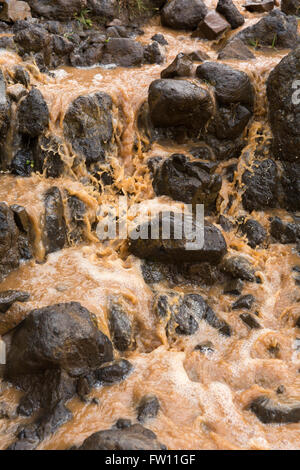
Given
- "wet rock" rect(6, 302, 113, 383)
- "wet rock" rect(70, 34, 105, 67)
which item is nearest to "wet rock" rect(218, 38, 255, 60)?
"wet rock" rect(70, 34, 105, 67)

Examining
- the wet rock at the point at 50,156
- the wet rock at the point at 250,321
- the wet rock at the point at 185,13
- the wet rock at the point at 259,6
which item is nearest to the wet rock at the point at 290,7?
the wet rock at the point at 259,6

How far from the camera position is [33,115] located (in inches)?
294

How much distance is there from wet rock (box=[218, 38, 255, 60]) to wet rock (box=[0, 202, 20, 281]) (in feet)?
17.9

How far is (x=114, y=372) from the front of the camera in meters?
5.39

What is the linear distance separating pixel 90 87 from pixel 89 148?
131cm

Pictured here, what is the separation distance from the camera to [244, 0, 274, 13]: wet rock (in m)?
10.8

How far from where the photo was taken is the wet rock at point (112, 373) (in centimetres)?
534

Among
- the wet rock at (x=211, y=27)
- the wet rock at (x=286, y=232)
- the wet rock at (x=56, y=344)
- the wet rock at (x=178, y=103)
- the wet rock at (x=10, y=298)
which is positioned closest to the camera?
the wet rock at (x=56, y=344)

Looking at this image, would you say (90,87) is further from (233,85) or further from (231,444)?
(231,444)

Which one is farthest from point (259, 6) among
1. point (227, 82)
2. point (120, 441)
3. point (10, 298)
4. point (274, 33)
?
point (120, 441)

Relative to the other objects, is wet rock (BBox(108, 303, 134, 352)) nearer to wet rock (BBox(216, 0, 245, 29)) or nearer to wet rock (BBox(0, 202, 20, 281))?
wet rock (BBox(0, 202, 20, 281))

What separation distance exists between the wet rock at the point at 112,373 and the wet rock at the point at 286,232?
3.69m

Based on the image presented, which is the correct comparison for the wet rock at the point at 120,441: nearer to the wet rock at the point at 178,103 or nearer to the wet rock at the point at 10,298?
the wet rock at the point at 10,298

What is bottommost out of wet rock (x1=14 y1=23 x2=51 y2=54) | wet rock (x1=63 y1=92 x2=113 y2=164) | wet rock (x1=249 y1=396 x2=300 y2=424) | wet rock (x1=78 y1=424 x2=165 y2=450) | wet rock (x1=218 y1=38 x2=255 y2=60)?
wet rock (x1=249 y1=396 x2=300 y2=424)
